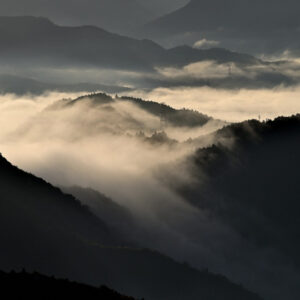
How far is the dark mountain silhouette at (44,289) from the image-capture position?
16662 cm

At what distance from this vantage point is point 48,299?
546 ft

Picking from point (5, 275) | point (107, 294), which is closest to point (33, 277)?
point (5, 275)

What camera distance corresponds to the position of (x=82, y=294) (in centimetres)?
17475

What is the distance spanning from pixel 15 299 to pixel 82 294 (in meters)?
21.8

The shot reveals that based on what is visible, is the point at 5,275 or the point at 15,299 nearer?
the point at 15,299

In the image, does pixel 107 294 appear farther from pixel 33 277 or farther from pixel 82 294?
pixel 33 277

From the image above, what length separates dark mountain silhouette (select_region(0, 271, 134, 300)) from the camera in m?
167

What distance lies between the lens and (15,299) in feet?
520

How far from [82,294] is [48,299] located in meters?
11.4

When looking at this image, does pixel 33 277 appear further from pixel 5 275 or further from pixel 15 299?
pixel 15 299

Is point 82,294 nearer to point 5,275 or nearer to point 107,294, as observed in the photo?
point 107,294

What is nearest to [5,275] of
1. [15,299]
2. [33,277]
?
[33,277]

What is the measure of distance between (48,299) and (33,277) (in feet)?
60.5

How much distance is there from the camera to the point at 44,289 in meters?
175
